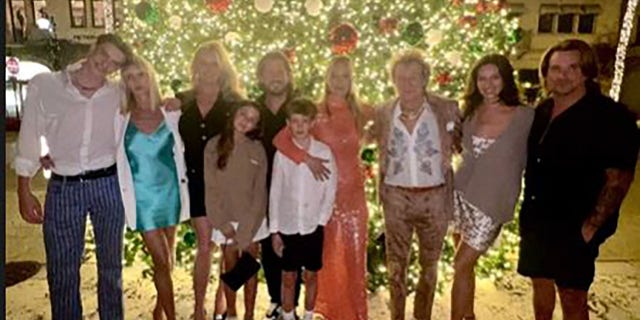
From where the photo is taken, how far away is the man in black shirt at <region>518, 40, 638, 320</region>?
3471mm

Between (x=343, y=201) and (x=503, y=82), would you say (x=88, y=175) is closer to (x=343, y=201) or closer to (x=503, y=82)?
(x=343, y=201)

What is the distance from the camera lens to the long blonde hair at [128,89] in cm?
374

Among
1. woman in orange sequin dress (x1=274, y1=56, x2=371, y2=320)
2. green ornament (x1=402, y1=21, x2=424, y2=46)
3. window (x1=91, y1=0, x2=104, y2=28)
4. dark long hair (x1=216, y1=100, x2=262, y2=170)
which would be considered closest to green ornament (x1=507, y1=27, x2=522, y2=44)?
green ornament (x1=402, y1=21, x2=424, y2=46)

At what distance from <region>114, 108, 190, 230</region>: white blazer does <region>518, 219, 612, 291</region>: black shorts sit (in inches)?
86.9

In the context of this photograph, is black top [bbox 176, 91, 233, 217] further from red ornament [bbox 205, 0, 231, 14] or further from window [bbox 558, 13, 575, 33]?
window [bbox 558, 13, 575, 33]

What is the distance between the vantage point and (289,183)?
4031 mm

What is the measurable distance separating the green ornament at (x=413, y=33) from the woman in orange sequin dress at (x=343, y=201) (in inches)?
36.2

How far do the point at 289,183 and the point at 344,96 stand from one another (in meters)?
0.69

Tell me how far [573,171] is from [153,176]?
8.29 ft

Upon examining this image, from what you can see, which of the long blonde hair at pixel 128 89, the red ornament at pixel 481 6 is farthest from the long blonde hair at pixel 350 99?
the red ornament at pixel 481 6

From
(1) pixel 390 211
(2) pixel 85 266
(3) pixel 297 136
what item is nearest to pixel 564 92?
(1) pixel 390 211

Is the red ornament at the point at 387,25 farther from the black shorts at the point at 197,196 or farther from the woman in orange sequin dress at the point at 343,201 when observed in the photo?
the black shorts at the point at 197,196

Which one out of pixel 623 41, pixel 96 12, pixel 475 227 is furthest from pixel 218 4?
pixel 96 12

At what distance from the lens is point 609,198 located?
352cm
